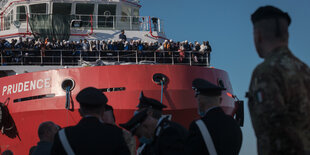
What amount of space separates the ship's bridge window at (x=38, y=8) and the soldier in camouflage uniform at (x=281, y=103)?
15.8m

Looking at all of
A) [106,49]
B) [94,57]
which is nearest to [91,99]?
[94,57]

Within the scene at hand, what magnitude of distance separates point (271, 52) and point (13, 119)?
1094 centimetres

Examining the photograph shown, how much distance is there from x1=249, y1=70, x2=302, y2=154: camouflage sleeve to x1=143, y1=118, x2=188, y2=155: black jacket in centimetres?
104

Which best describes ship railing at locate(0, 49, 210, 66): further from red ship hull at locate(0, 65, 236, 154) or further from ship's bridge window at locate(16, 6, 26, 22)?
ship's bridge window at locate(16, 6, 26, 22)

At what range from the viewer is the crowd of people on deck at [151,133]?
12.1ft

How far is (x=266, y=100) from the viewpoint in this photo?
2707 millimetres

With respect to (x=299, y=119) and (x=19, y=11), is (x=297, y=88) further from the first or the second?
(x=19, y=11)

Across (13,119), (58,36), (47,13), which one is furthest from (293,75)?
(47,13)

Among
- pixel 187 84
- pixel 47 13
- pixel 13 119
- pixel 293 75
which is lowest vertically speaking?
pixel 13 119

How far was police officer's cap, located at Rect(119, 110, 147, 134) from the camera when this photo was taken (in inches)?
152

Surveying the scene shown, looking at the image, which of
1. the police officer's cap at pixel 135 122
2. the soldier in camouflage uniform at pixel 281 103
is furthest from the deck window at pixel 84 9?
the soldier in camouflage uniform at pixel 281 103

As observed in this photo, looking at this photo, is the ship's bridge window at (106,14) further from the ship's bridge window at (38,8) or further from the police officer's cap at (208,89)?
the police officer's cap at (208,89)

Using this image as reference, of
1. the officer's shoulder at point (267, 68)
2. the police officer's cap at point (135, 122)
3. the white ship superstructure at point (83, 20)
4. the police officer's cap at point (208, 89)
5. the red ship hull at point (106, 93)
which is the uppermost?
the white ship superstructure at point (83, 20)

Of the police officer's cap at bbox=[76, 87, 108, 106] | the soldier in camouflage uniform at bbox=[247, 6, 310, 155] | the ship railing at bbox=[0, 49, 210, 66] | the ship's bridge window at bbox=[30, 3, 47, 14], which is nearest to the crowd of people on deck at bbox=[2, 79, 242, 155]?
the police officer's cap at bbox=[76, 87, 108, 106]
